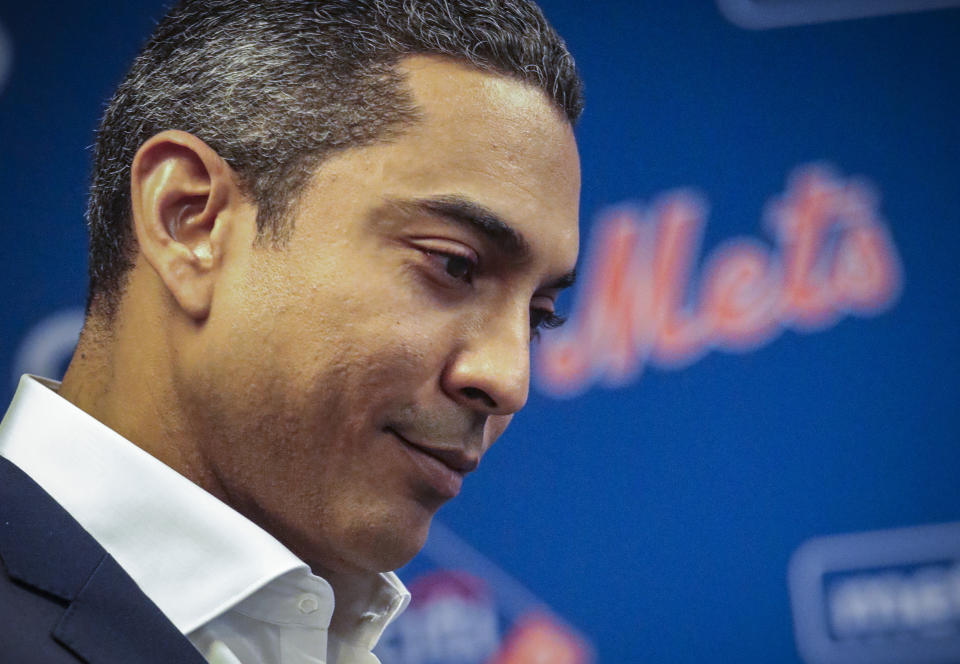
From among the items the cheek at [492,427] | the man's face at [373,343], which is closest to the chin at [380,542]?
the man's face at [373,343]

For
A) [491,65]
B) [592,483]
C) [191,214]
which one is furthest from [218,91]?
[592,483]

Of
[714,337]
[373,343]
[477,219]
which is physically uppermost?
[714,337]

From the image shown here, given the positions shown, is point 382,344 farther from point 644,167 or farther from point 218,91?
point 644,167

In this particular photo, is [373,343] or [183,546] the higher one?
[373,343]

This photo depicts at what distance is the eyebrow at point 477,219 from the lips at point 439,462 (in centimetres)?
17

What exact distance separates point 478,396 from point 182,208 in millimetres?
297

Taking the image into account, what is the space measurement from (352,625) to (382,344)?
0.34 metres

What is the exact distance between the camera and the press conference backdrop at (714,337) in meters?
1.78

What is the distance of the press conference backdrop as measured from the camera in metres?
1.78

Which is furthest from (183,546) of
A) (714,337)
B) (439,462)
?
(714,337)

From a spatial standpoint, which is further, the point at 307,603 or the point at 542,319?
the point at 542,319

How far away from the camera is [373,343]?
2.75ft

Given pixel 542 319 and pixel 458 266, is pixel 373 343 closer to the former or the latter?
pixel 458 266

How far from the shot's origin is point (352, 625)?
1.04 metres
